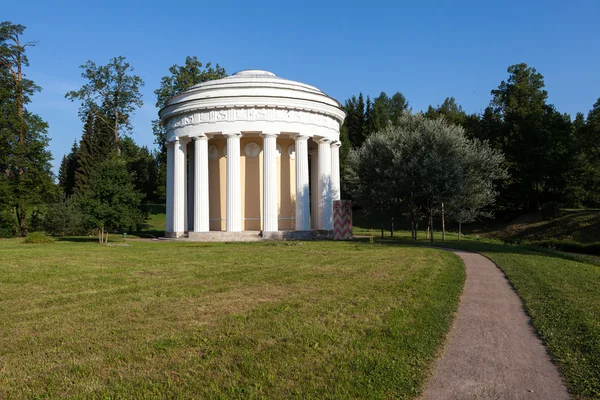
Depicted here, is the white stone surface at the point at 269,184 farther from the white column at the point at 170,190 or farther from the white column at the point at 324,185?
the white column at the point at 170,190

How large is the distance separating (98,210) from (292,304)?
2235 centimetres

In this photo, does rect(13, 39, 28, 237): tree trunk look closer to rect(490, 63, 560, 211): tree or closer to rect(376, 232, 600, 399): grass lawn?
rect(376, 232, 600, 399): grass lawn

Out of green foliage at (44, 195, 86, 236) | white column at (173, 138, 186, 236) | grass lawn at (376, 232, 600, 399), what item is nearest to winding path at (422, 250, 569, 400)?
grass lawn at (376, 232, 600, 399)

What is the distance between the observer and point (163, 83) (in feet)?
162

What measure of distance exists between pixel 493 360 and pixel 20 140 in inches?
1877

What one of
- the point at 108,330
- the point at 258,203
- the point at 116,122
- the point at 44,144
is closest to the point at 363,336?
the point at 108,330

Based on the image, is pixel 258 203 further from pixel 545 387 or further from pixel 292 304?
pixel 545 387

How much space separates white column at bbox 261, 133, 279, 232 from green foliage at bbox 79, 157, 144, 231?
8.32m

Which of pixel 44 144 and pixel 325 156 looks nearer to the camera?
pixel 325 156

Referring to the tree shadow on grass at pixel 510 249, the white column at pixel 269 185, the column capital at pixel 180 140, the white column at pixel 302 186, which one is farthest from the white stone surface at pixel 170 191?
the tree shadow on grass at pixel 510 249

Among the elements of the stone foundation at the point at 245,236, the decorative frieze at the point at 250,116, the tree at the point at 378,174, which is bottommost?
the stone foundation at the point at 245,236

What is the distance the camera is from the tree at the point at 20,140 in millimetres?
41125

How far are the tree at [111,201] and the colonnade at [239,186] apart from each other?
4246 mm

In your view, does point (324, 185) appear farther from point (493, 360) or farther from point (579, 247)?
point (493, 360)
